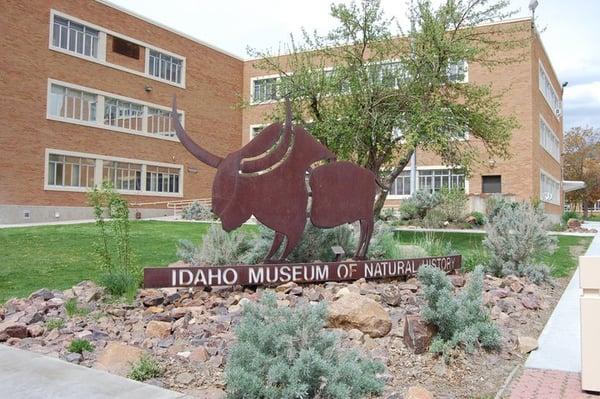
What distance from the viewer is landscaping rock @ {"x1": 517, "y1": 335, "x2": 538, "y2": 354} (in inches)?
243

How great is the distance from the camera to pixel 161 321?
21.5 ft

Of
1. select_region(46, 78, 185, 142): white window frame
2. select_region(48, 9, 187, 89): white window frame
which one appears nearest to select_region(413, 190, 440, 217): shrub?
select_region(46, 78, 185, 142): white window frame

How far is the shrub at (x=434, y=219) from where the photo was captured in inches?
1165

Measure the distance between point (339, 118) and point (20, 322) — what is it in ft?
46.9

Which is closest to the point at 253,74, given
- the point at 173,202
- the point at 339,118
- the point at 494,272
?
the point at 173,202

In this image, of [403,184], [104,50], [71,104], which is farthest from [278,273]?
[403,184]

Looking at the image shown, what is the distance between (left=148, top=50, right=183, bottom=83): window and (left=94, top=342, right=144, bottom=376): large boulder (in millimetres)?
36167

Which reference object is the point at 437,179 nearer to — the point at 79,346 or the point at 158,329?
the point at 158,329

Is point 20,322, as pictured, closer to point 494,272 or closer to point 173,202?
point 494,272

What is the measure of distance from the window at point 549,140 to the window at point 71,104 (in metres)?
30.9

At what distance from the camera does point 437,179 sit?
127 feet

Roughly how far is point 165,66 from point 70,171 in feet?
37.4

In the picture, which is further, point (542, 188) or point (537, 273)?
point (542, 188)

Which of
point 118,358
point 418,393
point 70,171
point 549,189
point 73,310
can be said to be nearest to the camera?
point 418,393
